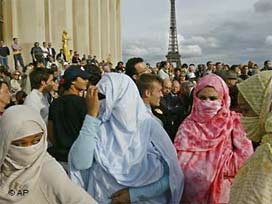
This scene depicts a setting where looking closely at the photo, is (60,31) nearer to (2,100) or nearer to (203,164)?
(2,100)

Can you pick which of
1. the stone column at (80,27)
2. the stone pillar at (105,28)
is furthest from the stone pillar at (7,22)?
the stone pillar at (105,28)

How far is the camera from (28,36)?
2919 cm

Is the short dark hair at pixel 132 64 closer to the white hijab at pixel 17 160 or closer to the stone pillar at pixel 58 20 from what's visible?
the white hijab at pixel 17 160

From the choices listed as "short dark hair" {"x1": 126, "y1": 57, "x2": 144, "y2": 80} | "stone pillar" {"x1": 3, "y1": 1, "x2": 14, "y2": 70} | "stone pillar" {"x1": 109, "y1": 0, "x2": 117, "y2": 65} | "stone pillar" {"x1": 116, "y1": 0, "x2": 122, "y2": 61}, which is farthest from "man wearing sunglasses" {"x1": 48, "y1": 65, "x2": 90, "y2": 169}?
"stone pillar" {"x1": 116, "y1": 0, "x2": 122, "y2": 61}

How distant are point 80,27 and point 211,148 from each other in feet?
119

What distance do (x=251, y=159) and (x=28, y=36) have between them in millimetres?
27373

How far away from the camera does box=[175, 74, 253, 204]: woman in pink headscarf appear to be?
14.8 ft

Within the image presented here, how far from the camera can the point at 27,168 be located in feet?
11.8

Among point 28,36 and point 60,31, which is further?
point 60,31

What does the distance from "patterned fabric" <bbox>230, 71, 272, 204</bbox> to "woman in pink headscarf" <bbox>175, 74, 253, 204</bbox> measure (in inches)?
59.0

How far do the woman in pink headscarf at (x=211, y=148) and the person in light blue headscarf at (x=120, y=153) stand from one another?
24cm

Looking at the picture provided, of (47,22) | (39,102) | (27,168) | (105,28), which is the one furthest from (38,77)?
(105,28)

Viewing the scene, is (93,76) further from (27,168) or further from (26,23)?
(26,23)

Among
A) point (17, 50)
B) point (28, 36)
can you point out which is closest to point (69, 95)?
point (17, 50)
